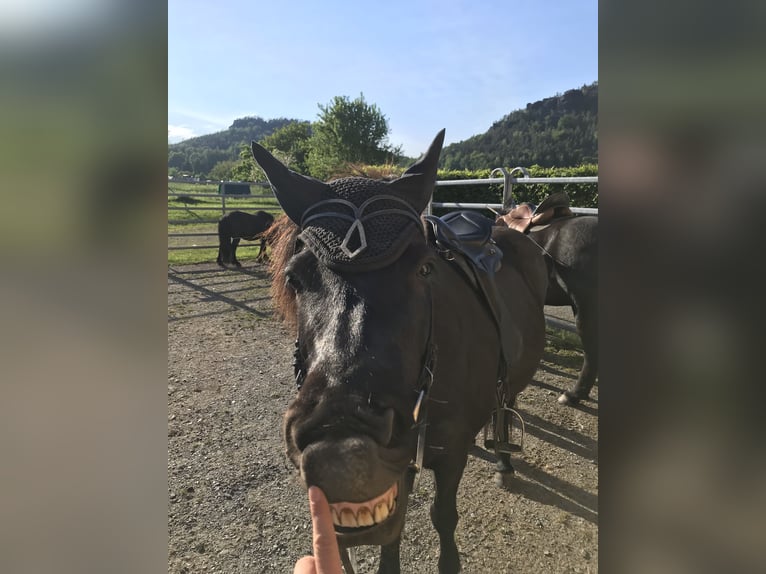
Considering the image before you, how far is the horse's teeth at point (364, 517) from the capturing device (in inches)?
47.5

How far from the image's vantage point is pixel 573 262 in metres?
4.73

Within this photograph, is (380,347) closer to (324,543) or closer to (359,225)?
(359,225)

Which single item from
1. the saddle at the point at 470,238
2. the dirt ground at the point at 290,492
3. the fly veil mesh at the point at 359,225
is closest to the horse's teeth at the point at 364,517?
the fly veil mesh at the point at 359,225

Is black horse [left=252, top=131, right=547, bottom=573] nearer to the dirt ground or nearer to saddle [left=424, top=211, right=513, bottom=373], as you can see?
saddle [left=424, top=211, right=513, bottom=373]

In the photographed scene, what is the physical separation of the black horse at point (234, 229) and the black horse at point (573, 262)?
8.96 metres

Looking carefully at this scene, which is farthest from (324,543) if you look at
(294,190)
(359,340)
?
(294,190)

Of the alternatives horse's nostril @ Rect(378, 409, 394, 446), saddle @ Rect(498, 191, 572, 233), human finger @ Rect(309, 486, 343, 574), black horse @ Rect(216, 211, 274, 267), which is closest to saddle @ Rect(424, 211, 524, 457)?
horse's nostril @ Rect(378, 409, 394, 446)

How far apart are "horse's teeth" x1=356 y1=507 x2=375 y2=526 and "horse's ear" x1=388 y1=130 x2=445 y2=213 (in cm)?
122
